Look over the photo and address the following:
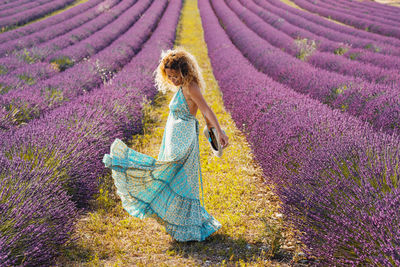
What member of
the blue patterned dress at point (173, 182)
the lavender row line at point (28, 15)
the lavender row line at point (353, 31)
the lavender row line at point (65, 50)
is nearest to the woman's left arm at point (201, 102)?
the blue patterned dress at point (173, 182)

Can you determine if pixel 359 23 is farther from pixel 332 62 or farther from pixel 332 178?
pixel 332 178

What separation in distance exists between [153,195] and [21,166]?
1024 millimetres

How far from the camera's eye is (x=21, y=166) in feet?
7.22

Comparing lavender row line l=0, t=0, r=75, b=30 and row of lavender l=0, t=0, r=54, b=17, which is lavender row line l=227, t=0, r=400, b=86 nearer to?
lavender row line l=0, t=0, r=75, b=30

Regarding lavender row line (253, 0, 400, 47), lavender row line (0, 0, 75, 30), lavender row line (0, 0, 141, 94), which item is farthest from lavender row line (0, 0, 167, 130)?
lavender row line (0, 0, 75, 30)

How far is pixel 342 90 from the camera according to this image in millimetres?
4516

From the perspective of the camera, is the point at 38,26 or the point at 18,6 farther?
the point at 18,6

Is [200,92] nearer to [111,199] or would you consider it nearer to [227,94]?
[111,199]

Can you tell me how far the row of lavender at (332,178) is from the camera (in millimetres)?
1560

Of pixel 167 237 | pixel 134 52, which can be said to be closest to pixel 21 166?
pixel 167 237

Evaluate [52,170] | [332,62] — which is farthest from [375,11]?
[52,170]

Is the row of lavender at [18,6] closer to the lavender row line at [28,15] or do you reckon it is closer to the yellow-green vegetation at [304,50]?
the lavender row line at [28,15]

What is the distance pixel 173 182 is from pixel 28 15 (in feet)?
62.1

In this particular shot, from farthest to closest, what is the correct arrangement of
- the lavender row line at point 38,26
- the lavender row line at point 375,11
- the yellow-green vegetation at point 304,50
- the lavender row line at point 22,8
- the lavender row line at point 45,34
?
the lavender row line at point 375,11
the lavender row line at point 22,8
the lavender row line at point 38,26
the lavender row line at point 45,34
the yellow-green vegetation at point 304,50
